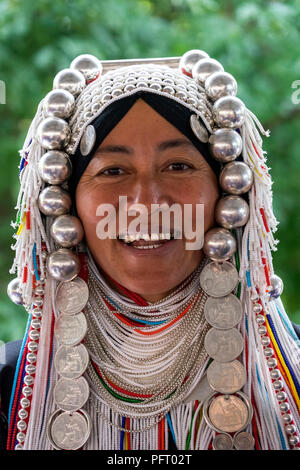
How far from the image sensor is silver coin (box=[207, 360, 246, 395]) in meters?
1.83

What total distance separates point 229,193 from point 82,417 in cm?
79

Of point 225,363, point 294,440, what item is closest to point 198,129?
point 225,363

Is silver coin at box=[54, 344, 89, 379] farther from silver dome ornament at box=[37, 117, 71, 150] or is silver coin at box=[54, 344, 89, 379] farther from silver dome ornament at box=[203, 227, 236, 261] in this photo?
silver dome ornament at box=[37, 117, 71, 150]

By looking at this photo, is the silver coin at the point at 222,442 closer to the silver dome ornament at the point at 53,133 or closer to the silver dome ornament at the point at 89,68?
the silver dome ornament at the point at 53,133

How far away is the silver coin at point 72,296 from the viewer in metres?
1.92

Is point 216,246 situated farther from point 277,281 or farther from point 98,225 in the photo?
point 98,225

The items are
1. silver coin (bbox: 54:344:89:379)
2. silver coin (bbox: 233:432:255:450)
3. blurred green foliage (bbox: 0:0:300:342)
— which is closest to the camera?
silver coin (bbox: 233:432:255:450)

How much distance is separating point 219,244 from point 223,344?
0.30 m

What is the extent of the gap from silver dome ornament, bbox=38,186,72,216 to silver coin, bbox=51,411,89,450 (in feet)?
1.96

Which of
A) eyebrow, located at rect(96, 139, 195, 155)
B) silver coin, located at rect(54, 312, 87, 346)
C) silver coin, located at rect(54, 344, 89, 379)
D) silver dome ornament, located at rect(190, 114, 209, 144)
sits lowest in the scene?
silver coin, located at rect(54, 344, 89, 379)

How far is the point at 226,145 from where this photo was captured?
72.9 inches

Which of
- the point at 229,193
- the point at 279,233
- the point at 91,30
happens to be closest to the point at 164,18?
the point at 91,30

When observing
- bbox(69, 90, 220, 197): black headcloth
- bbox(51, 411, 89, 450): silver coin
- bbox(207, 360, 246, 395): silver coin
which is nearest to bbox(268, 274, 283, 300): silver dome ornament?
bbox(207, 360, 246, 395): silver coin

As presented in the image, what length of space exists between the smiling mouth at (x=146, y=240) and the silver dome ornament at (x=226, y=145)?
280mm
